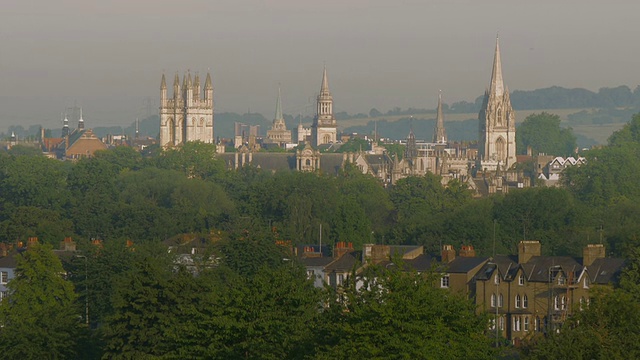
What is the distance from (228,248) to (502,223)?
2472 centimetres

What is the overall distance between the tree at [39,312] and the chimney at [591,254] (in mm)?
19359

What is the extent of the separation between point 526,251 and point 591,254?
265 cm

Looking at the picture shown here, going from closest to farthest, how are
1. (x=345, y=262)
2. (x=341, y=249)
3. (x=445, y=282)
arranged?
1. (x=445, y=282)
2. (x=345, y=262)
3. (x=341, y=249)

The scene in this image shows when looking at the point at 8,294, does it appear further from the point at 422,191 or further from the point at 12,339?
the point at 422,191

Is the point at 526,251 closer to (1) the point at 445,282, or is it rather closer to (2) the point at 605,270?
(1) the point at 445,282

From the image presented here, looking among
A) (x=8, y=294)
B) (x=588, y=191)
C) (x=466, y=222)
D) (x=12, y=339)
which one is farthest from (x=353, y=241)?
(x=588, y=191)

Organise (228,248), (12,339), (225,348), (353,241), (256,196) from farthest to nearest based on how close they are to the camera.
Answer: (256,196), (353,241), (228,248), (12,339), (225,348)

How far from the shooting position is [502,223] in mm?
110688

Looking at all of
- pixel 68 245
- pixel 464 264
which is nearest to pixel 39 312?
pixel 464 264

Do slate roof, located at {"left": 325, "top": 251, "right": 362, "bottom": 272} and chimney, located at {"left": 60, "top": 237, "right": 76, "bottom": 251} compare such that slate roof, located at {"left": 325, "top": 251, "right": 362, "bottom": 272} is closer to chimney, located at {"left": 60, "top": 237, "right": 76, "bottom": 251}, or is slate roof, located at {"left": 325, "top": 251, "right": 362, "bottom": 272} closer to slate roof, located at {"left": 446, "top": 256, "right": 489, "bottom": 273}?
slate roof, located at {"left": 446, "top": 256, "right": 489, "bottom": 273}

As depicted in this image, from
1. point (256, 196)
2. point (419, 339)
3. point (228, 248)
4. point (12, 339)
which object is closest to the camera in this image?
point (419, 339)

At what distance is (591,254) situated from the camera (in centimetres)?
8306

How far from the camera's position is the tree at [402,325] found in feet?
179

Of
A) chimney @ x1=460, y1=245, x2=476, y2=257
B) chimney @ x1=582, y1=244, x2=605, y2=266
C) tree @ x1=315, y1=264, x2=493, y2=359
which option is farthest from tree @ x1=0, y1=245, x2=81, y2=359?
chimney @ x1=582, y1=244, x2=605, y2=266
